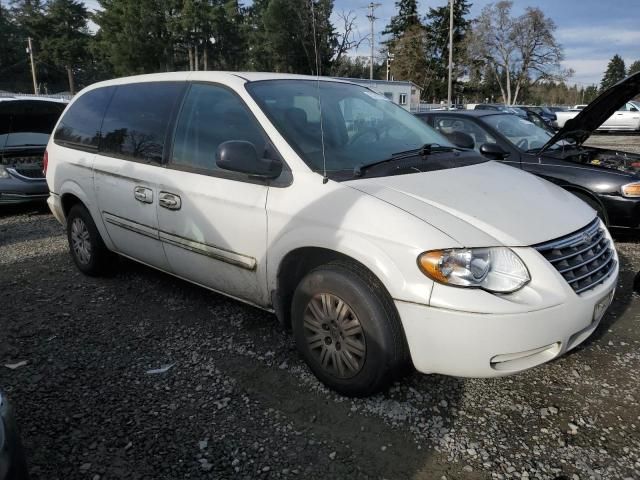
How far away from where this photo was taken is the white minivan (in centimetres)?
231

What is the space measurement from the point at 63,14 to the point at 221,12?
20.3m

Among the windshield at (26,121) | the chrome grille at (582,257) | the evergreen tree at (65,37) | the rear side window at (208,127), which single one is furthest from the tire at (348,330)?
the evergreen tree at (65,37)

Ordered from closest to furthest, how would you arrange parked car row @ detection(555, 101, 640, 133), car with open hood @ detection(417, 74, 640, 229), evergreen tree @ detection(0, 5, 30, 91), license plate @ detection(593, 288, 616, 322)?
license plate @ detection(593, 288, 616, 322) < car with open hood @ detection(417, 74, 640, 229) < parked car row @ detection(555, 101, 640, 133) < evergreen tree @ detection(0, 5, 30, 91)

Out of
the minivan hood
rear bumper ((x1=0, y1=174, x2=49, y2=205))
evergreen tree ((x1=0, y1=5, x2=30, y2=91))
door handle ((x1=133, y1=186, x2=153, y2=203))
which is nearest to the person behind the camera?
the minivan hood

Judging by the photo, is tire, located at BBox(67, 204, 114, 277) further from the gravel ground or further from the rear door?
the gravel ground

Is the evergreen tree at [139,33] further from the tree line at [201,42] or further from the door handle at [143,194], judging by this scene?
the door handle at [143,194]

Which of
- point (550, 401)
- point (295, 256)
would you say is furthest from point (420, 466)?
point (295, 256)

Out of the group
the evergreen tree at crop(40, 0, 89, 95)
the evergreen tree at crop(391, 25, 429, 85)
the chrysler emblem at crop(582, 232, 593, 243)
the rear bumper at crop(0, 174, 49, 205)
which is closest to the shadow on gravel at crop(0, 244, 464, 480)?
the chrysler emblem at crop(582, 232, 593, 243)

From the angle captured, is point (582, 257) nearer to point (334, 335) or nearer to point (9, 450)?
point (334, 335)

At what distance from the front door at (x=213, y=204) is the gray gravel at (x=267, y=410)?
0.49 m

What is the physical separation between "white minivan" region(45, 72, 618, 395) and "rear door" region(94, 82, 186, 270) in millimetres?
16

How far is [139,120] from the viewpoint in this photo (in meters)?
3.89

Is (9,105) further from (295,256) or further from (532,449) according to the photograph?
(532,449)

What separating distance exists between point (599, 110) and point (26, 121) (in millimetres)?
7857
